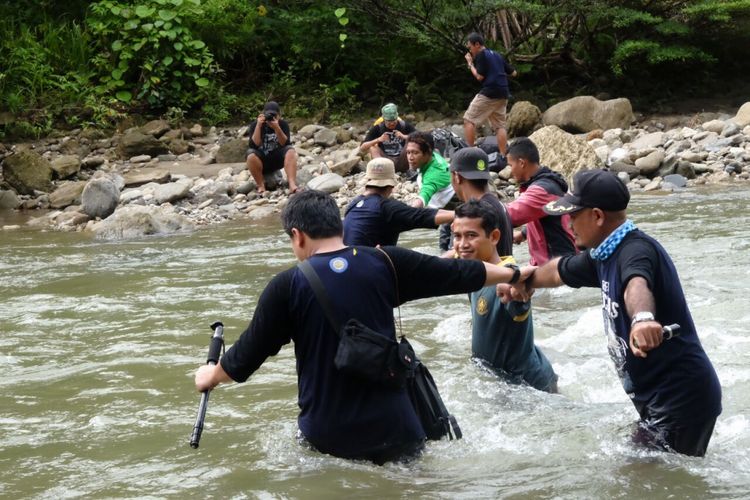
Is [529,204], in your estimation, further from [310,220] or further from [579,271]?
[310,220]

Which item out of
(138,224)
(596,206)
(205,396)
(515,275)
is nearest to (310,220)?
(205,396)

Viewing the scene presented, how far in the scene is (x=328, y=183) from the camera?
51.1ft

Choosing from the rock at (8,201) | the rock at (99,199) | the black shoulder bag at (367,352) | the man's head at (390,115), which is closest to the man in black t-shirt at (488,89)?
the man's head at (390,115)

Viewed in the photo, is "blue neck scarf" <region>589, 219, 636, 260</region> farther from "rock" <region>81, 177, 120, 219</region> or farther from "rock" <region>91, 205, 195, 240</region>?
"rock" <region>81, 177, 120, 219</region>

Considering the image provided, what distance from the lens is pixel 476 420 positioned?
572cm

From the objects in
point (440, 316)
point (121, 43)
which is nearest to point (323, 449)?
point (440, 316)

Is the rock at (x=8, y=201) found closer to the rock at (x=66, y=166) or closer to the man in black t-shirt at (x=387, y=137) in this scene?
the rock at (x=66, y=166)

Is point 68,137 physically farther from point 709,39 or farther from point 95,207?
point 709,39

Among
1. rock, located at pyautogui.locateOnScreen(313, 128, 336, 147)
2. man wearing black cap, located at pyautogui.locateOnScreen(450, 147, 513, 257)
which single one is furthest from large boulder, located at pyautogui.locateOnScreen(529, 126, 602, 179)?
man wearing black cap, located at pyautogui.locateOnScreen(450, 147, 513, 257)

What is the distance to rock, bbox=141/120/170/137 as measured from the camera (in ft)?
64.9

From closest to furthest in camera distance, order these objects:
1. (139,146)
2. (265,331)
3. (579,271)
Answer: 1. (265,331)
2. (579,271)
3. (139,146)

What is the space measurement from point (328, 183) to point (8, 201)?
5271 mm

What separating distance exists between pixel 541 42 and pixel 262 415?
1646cm

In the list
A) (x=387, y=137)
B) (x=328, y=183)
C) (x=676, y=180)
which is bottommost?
(x=676, y=180)
